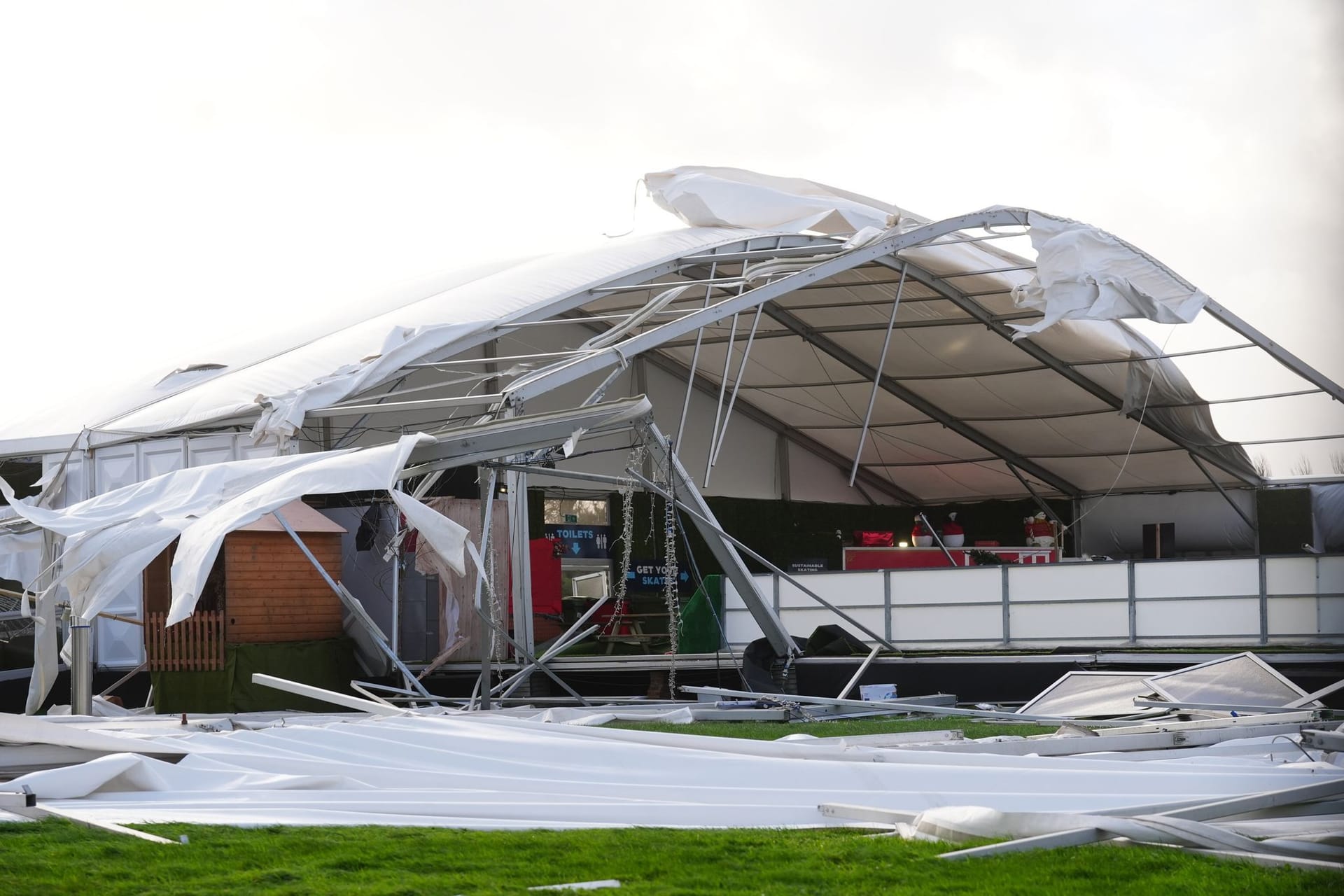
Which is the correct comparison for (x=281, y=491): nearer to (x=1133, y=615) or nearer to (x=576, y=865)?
(x=576, y=865)

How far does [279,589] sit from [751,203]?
882cm

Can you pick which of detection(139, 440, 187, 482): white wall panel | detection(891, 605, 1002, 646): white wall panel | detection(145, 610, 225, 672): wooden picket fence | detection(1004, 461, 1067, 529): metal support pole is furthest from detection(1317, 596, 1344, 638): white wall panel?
detection(1004, 461, 1067, 529): metal support pole

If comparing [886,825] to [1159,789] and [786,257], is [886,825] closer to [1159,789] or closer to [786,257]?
[1159,789]

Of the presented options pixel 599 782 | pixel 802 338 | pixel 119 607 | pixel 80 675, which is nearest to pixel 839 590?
pixel 80 675

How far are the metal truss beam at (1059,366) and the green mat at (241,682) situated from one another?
9285 mm

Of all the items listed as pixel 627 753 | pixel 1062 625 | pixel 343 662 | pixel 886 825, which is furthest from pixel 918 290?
pixel 886 825

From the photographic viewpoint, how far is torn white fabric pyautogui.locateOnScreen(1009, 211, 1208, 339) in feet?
61.2

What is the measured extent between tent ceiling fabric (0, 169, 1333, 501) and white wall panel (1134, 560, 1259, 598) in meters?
3.85

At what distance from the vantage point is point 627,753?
26.2 ft

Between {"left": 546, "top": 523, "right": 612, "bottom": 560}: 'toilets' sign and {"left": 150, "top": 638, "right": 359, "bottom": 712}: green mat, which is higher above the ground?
{"left": 546, "top": 523, "right": 612, "bottom": 560}: 'toilets' sign

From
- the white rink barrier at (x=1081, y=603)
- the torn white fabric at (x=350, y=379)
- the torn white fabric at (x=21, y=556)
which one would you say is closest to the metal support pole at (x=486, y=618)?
the torn white fabric at (x=350, y=379)

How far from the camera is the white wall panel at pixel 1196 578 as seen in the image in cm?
1578

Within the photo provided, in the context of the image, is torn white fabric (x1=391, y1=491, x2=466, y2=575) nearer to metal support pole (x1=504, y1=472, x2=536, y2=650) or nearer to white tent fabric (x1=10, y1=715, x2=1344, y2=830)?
white tent fabric (x1=10, y1=715, x2=1344, y2=830)

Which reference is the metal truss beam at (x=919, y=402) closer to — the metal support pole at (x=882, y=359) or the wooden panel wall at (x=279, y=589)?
the metal support pole at (x=882, y=359)
